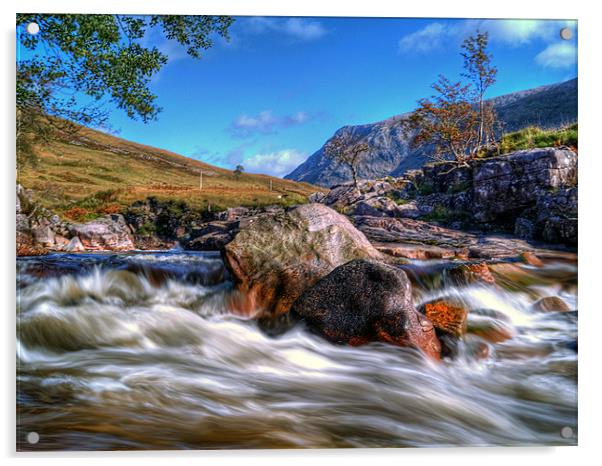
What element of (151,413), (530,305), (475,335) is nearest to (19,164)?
(151,413)

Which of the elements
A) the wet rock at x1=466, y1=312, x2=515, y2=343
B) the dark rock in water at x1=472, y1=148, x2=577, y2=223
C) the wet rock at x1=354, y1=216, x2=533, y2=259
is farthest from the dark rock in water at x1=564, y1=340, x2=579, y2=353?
the dark rock in water at x1=472, y1=148, x2=577, y2=223

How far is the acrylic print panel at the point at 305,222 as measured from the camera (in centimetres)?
375

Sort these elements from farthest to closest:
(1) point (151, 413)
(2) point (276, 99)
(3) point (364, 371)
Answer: (2) point (276, 99) < (3) point (364, 371) < (1) point (151, 413)

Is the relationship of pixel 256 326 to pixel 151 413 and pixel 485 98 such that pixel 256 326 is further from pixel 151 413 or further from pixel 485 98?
pixel 485 98

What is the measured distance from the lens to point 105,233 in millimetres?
4289

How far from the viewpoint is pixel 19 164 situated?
4016 mm

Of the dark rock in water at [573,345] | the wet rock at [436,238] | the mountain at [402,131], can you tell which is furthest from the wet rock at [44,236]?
the dark rock in water at [573,345]

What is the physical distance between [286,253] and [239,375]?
131 centimetres

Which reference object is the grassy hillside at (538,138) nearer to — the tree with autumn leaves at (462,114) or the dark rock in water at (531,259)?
the tree with autumn leaves at (462,114)

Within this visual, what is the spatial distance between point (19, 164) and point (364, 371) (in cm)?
386

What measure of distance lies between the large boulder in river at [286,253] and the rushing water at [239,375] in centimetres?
30

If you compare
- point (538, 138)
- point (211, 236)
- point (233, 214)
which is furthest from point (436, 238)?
point (211, 236)

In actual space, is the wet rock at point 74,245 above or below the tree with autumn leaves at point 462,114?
below

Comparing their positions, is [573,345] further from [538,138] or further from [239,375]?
[239,375]
